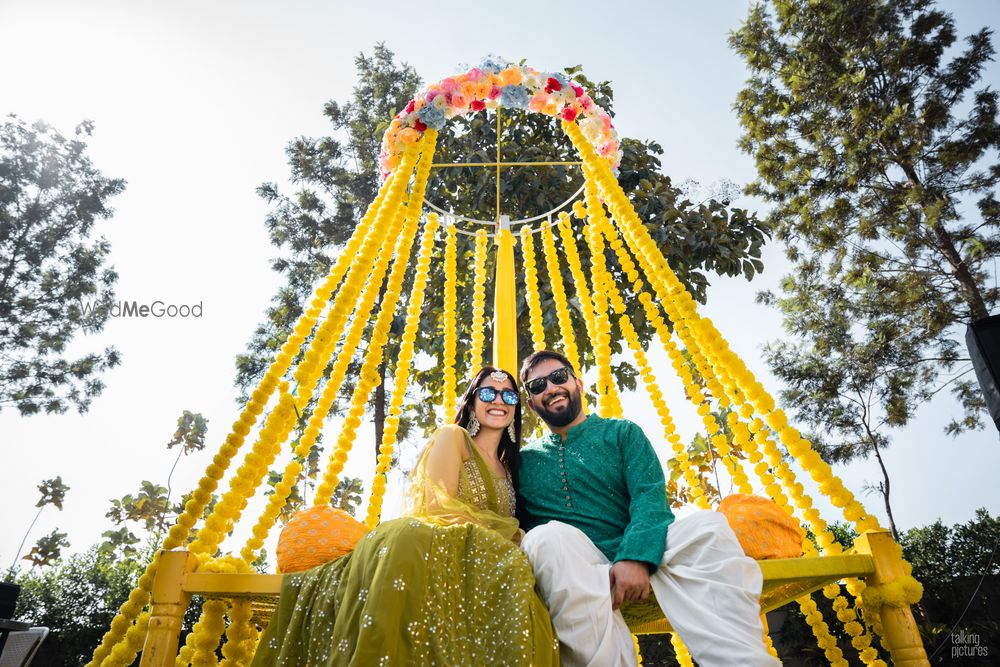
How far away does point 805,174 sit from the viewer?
9.94 metres

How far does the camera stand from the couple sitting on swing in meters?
1.53

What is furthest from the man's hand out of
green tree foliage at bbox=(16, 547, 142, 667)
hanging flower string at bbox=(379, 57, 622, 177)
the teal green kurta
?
green tree foliage at bbox=(16, 547, 142, 667)

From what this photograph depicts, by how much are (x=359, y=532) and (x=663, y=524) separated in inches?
43.7

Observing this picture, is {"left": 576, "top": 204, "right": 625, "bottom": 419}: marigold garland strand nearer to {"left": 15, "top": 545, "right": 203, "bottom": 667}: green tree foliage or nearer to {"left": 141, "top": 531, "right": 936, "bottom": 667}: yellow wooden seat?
{"left": 141, "top": 531, "right": 936, "bottom": 667}: yellow wooden seat

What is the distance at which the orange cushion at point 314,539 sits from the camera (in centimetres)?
205

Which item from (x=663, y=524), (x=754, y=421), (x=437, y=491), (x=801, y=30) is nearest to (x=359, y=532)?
(x=437, y=491)

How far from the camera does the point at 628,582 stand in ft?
5.93

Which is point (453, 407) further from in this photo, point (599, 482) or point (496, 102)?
point (496, 102)

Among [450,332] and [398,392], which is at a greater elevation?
[450,332]

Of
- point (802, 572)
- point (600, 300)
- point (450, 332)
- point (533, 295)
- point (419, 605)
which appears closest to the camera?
point (419, 605)

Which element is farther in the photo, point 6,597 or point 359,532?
point 6,597

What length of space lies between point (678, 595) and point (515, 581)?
53cm

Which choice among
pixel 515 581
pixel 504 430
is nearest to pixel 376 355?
pixel 504 430

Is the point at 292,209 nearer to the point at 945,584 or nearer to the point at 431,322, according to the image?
the point at 431,322
